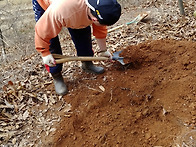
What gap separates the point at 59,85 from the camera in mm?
2734

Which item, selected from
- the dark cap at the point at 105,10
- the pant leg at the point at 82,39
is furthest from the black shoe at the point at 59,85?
the dark cap at the point at 105,10

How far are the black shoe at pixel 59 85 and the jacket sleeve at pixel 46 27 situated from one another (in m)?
0.68

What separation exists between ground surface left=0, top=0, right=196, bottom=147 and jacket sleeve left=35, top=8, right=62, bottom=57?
0.92m

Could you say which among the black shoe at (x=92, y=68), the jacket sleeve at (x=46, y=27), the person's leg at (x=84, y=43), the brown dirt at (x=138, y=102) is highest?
the jacket sleeve at (x=46, y=27)

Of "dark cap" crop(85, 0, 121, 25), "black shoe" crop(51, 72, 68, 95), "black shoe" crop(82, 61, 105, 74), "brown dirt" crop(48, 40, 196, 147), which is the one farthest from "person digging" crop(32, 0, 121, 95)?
"brown dirt" crop(48, 40, 196, 147)

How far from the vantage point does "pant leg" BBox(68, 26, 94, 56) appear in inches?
99.8

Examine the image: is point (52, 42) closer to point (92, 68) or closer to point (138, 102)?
point (92, 68)

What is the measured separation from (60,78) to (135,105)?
1.13m

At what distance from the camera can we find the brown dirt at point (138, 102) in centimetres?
201

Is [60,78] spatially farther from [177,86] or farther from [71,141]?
[177,86]

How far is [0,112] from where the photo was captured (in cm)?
246

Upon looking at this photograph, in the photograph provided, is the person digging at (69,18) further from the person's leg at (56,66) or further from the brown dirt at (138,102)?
the brown dirt at (138,102)

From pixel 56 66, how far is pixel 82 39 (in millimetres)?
510

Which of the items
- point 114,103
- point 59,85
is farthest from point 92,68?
point 114,103
